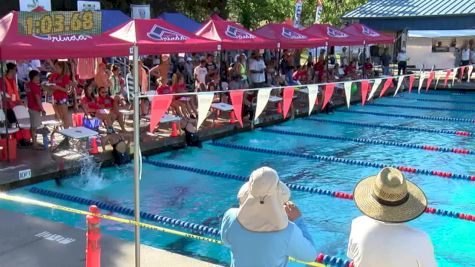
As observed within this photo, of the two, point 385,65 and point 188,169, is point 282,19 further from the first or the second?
point 188,169

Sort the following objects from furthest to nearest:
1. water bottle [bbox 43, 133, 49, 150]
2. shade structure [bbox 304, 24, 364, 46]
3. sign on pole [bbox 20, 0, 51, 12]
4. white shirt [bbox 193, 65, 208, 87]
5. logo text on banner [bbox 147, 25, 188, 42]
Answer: shade structure [bbox 304, 24, 364, 46] → sign on pole [bbox 20, 0, 51, 12] → white shirt [bbox 193, 65, 208, 87] → logo text on banner [bbox 147, 25, 188, 42] → water bottle [bbox 43, 133, 49, 150]

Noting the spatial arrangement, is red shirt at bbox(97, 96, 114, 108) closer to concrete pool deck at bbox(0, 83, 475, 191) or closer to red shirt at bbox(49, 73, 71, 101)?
red shirt at bbox(49, 73, 71, 101)

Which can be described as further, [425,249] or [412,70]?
[412,70]

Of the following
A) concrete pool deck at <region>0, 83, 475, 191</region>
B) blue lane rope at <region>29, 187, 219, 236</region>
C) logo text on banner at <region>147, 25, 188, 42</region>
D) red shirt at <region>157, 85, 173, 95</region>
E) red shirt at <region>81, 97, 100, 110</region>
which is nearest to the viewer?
blue lane rope at <region>29, 187, 219, 236</region>

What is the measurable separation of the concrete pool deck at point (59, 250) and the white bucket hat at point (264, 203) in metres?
2.34

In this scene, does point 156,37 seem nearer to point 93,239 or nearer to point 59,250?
point 59,250

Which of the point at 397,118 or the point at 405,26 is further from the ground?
the point at 405,26

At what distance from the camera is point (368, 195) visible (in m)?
2.67

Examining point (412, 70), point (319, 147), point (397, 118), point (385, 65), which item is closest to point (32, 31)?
point (319, 147)

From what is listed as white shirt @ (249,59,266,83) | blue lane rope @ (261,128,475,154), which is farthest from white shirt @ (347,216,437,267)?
white shirt @ (249,59,266,83)

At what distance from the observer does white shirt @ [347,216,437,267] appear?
8.28 feet

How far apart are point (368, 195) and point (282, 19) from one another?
27721 mm

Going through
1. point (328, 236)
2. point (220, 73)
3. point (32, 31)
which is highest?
point (32, 31)

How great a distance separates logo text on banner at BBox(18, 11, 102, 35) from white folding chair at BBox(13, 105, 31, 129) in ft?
8.68
